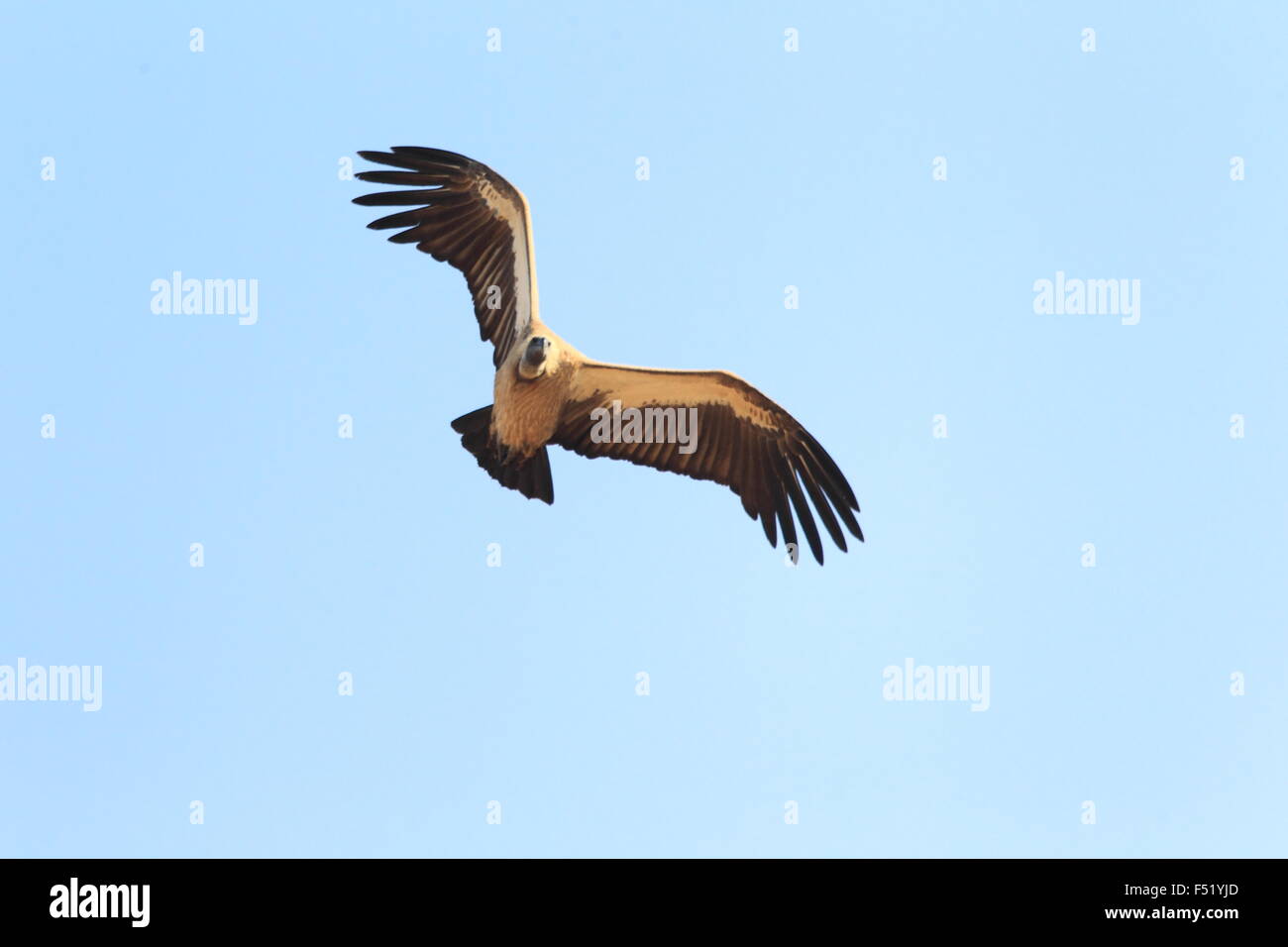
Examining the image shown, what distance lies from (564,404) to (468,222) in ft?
5.86

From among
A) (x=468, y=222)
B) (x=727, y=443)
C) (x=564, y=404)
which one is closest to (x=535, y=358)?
(x=564, y=404)

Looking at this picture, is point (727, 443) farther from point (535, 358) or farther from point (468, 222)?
point (468, 222)

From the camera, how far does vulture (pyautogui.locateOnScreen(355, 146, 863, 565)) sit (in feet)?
40.7

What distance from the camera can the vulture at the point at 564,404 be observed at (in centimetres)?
1240

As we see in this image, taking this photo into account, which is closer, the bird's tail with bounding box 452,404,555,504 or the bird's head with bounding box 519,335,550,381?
the bird's head with bounding box 519,335,550,381

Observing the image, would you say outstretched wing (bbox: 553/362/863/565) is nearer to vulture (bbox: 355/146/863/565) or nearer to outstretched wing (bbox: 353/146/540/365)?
vulture (bbox: 355/146/863/565)

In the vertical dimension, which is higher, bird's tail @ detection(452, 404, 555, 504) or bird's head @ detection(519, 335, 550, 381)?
bird's head @ detection(519, 335, 550, 381)

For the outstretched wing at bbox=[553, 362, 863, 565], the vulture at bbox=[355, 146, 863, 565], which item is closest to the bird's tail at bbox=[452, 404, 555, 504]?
the vulture at bbox=[355, 146, 863, 565]

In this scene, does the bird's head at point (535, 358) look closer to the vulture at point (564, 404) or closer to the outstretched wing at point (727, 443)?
the vulture at point (564, 404)

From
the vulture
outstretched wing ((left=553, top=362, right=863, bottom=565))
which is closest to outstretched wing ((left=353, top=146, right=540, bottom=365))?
the vulture

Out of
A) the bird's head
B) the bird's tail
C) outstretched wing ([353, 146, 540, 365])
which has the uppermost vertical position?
outstretched wing ([353, 146, 540, 365])
